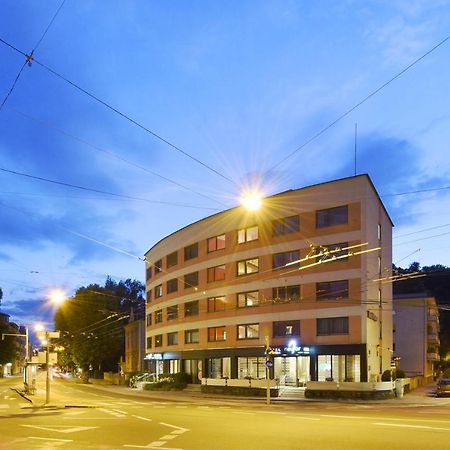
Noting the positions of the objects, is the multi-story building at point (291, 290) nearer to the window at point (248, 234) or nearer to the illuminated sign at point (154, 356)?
the window at point (248, 234)

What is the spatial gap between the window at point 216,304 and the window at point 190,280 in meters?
3.30

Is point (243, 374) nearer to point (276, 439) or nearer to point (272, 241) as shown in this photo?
point (272, 241)

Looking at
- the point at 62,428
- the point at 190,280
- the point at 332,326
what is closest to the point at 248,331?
the point at 332,326

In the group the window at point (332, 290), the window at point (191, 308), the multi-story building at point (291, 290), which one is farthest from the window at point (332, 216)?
the window at point (191, 308)

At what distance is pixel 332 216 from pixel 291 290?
6450 mm

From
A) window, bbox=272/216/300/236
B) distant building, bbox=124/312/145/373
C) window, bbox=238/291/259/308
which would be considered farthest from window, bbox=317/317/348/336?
distant building, bbox=124/312/145/373

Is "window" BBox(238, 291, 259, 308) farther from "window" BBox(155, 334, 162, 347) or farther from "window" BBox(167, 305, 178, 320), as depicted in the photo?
"window" BBox(155, 334, 162, 347)

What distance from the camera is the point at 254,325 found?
4781 cm

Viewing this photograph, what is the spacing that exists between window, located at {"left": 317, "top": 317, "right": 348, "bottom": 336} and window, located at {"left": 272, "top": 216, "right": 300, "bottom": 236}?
24.1 ft

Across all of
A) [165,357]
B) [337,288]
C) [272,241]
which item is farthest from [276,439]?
[165,357]

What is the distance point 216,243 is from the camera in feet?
176

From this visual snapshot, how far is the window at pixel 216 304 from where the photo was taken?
169 feet

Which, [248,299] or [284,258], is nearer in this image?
[284,258]

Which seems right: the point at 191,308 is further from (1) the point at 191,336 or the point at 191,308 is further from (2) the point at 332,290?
(2) the point at 332,290
